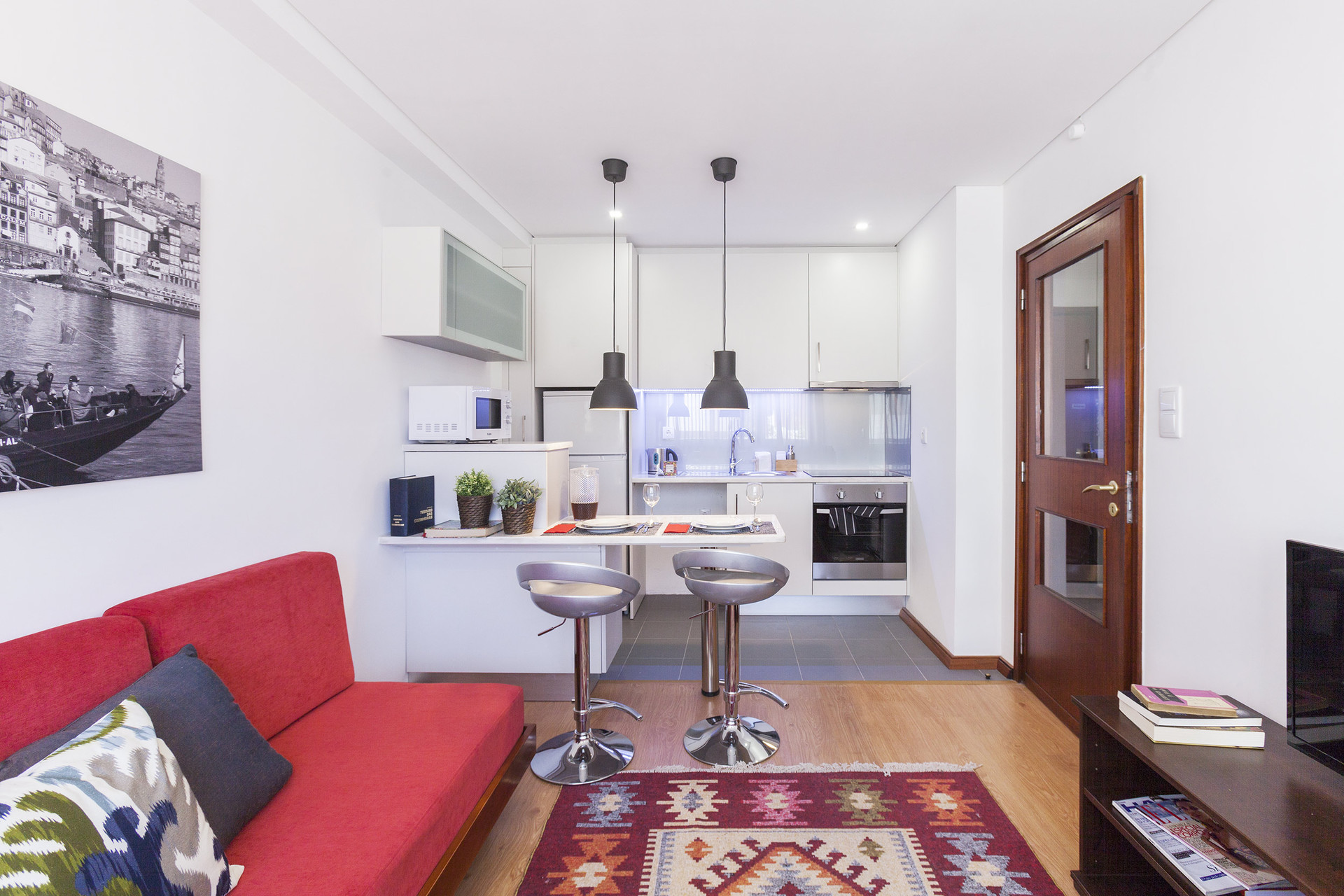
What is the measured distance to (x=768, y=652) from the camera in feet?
12.5

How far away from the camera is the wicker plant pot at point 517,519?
2869 mm

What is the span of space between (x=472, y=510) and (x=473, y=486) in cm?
11

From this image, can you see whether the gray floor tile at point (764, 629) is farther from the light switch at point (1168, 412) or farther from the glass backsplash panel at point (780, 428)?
the light switch at point (1168, 412)

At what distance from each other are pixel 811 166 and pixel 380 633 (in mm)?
3037

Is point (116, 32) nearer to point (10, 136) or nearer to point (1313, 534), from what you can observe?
point (10, 136)

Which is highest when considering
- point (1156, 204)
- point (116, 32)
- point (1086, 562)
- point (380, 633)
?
point (116, 32)

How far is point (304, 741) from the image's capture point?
1742mm

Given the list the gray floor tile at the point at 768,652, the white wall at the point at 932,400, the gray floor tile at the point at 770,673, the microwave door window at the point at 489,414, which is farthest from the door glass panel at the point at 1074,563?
the microwave door window at the point at 489,414

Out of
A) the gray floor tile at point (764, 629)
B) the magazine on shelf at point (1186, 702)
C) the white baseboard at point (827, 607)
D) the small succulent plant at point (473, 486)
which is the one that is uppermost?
the small succulent plant at point (473, 486)

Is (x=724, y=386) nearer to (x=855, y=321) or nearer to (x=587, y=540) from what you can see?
(x=587, y=540)

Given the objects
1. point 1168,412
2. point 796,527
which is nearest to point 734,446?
point 796,527

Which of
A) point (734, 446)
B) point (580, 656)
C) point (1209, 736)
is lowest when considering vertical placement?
point (580, 656)

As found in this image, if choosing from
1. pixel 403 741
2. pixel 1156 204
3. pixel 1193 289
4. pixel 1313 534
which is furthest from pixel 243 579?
pixel 1156 204

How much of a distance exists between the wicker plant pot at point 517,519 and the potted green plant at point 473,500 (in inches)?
3.7
